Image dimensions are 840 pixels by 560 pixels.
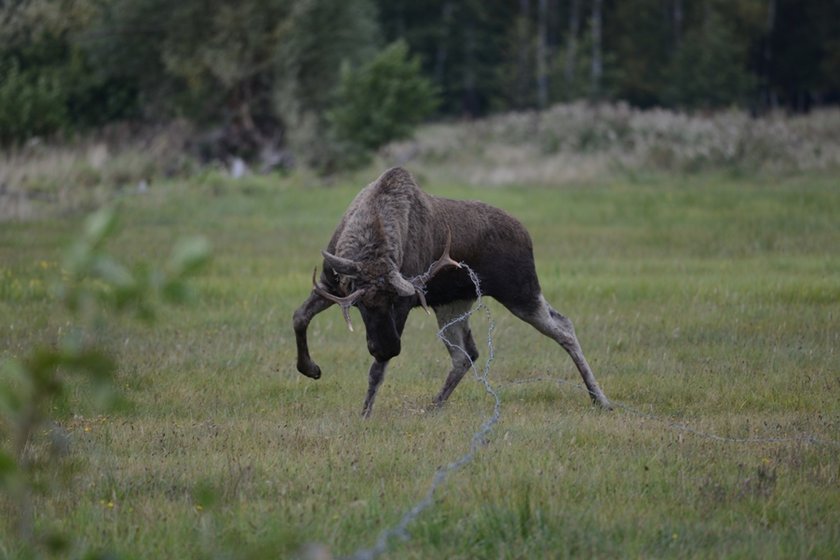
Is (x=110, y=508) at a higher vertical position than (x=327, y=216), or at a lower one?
higher

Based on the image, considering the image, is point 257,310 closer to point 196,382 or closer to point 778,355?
point 196,382

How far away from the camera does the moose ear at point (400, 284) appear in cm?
833

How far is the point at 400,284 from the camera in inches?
328

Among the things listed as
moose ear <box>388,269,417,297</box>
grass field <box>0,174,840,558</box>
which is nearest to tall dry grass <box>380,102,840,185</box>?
grass field <box>0,174,840,558</box>

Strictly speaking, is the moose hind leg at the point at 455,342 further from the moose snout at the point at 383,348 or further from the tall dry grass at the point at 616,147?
the tall dry grass at the point at 616,147

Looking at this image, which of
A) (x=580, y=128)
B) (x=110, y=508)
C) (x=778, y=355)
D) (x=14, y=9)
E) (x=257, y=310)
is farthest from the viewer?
(x=580, y=128)

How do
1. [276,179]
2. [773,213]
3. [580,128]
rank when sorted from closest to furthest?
[773,213], [276,179], [580,128]

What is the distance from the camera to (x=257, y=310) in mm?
14086

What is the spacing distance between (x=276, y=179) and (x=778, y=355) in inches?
818

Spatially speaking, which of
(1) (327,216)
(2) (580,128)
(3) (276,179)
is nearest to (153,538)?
(1) (327,216)

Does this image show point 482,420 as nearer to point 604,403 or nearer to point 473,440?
point 604,403

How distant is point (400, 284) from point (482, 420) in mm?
1213

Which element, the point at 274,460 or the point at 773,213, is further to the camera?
the point at 773,213

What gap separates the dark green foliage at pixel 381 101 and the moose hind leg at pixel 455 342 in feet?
77.6
